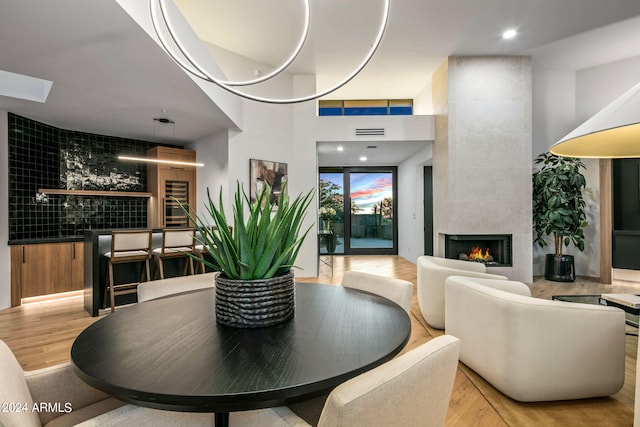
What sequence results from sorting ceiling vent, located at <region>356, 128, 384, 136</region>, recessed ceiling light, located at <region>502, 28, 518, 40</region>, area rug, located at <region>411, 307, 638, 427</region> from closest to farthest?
area rug, located at <region>411, 307, 638, 427</region> < recessed ceiling light, located at <region>502, 28, 518, 40</region> < ceiling vent, located at <region>356, 128, 384, 136</region>

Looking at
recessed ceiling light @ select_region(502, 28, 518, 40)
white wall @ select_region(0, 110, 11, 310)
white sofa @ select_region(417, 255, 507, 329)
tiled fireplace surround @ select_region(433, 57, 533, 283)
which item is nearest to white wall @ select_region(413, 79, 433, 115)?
tiled fireplace surround @ select_region(433, 57, 533, 283)

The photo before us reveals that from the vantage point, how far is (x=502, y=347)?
1.96 m

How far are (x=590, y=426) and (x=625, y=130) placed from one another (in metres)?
1.52

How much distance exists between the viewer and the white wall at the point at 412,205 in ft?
22.9

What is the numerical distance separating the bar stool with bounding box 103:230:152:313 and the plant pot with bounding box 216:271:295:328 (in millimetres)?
2973

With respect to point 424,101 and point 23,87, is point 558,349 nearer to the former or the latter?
point 424,101

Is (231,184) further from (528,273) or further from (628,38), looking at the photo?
(628,38)

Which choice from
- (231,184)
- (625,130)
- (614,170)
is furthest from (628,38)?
(231,184)

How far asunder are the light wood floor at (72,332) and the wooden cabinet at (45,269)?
18 cm

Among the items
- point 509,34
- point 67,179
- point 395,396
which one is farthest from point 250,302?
point 67,179

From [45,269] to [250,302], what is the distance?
476 cm

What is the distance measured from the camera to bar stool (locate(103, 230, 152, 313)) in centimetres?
355

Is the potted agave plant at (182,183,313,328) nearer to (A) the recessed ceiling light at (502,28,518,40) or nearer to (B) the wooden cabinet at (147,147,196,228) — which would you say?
(A) the recessed ceiling light at (502,28,518,40)

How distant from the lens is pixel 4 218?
13.7ft
